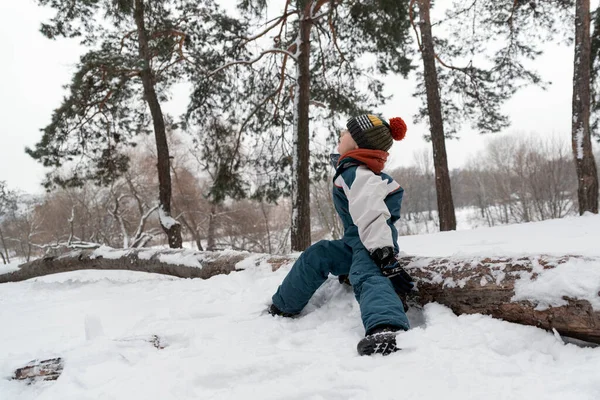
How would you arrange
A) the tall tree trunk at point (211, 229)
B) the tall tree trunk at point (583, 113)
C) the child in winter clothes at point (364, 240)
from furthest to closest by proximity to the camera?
the tall tree trunk at point (211, 229) < the tall tree trunk at point (583, 113) < the child in winter clothes at point (364, 240)

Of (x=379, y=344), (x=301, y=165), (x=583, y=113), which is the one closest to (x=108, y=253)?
(x=301, y=165)

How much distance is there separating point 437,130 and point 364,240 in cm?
631

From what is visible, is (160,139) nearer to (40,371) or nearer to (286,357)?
(40,371)

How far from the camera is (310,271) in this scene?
2.08m

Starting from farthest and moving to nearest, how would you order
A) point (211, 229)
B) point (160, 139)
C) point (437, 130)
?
1. point (211, 229)
2. point (160, 139)
3. point (437, 130)

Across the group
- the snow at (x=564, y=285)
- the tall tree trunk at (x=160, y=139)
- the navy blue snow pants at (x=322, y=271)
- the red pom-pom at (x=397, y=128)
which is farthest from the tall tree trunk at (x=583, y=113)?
the tall tree trunk at (x=160, y=139)

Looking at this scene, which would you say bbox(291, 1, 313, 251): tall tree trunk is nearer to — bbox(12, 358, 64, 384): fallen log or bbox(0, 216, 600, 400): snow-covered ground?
bbox(0, 216, 600, 400): snow-covered ground

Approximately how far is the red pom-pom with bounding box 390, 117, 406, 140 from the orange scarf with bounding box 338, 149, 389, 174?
18 cm

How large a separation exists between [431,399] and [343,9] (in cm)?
739

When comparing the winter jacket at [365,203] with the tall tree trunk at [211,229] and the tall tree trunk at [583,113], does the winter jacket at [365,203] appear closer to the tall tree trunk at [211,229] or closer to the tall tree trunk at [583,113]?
the tall tree trunk at [583,113]

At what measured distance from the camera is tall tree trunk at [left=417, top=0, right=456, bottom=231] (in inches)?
286

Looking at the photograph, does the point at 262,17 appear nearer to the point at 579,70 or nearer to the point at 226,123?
the point at 226,123

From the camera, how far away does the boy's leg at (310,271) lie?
2076 millimetres

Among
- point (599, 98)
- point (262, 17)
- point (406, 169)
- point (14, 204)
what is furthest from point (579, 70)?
point (406, 169)
